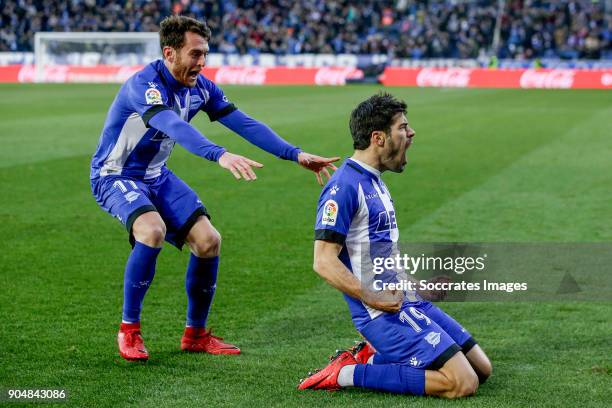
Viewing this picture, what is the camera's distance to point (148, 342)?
650cm

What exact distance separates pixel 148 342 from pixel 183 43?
1.96 meters

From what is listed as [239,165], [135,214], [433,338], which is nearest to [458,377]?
[433,338]

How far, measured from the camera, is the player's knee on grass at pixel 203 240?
20.5ft

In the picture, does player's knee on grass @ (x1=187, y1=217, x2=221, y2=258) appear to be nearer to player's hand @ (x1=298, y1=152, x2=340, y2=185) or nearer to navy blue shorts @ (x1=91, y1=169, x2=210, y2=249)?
navy blue shorts @ (x1=91, y1=169, x2=210, y2=249)

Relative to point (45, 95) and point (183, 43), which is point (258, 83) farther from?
point (183, 43)

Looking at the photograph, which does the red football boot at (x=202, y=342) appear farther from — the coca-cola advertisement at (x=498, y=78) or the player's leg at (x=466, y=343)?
the coca-cola advertisement at (x=498, y=78)

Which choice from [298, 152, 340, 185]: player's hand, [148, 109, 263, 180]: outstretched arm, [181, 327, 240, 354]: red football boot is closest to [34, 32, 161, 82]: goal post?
[181, 327, 240, 354]: red football boot

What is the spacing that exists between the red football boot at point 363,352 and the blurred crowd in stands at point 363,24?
134ft

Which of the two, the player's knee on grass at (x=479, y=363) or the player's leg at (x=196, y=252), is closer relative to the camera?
the player's knee on grass at (x=479, y=363)

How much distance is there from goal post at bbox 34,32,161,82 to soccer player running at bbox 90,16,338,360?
34509 millimetres

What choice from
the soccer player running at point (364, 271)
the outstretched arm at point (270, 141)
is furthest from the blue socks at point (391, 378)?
the outstretched arm at point (270, 141)

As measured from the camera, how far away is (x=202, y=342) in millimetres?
6297

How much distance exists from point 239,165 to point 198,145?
381 mm

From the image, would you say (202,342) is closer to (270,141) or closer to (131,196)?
(131,196)
